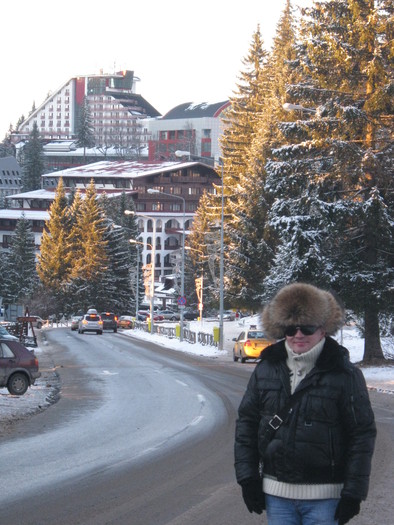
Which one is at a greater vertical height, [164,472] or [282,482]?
[282,482]

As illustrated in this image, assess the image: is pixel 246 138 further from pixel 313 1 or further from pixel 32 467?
pixel 32 467

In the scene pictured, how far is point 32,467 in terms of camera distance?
12.4 metres

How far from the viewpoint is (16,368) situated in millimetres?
24625

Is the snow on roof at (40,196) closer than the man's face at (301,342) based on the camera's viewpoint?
No

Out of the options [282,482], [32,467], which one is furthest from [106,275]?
[282,482]

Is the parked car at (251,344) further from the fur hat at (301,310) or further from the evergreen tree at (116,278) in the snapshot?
the evergreen tree at (116,278)

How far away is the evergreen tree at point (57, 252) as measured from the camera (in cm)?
10769

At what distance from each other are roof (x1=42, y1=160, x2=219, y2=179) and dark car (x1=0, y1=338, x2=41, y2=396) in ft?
399

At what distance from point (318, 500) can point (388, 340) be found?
36.5m

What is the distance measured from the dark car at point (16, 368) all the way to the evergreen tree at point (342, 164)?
1135 cm

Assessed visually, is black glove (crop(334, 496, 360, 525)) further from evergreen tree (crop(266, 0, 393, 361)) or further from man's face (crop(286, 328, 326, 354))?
evergreen tree (crop(266, 0, 393, 361))

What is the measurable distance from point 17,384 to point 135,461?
1240 centimetres

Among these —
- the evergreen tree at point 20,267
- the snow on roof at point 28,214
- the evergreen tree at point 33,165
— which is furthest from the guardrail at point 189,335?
the evergreen tree at point 33,165

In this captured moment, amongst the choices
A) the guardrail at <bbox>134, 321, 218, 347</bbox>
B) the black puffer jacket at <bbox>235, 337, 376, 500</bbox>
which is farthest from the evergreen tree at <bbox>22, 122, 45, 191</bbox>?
the black puffer jacket at <bbox>235, 337, 376, 500</bbox>
